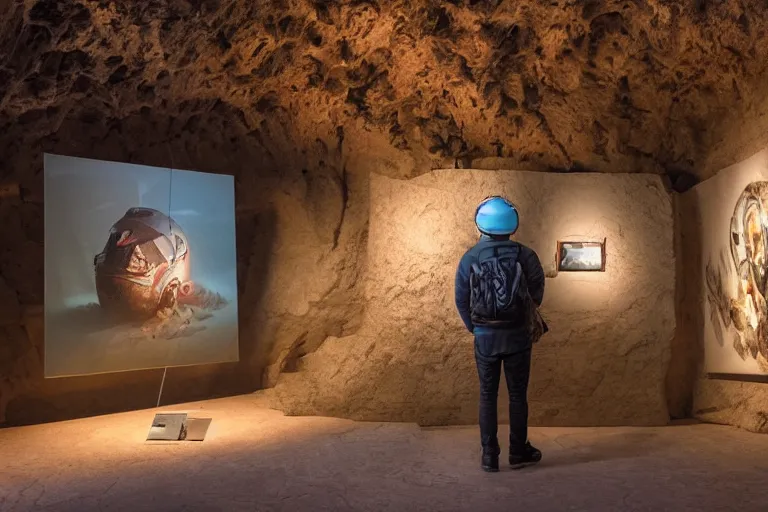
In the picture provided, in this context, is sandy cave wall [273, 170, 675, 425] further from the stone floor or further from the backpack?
the backpack

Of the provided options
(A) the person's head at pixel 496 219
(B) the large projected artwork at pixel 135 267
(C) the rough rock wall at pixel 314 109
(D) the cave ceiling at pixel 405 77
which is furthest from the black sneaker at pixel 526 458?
(D) the cave ceiling at pixel 405 77

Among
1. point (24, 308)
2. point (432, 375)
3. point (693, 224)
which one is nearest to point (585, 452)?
point (432, 375)

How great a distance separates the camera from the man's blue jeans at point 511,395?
4742mm

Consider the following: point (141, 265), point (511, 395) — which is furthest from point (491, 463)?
point (141, 265)

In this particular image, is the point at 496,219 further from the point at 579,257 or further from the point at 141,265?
the point at 141,265

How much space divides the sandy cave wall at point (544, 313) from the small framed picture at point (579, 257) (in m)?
0.07

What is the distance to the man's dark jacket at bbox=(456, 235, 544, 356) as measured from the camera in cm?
472

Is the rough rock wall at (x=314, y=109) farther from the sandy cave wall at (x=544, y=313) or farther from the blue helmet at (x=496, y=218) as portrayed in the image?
the blue helmet at (x=496, y=218)

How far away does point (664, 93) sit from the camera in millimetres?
6734

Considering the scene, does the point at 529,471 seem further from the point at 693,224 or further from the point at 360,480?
the point at 693,224

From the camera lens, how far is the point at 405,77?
22.1 feet

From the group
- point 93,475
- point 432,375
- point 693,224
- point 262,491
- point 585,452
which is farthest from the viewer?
point 693,224

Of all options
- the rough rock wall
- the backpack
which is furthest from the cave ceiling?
the backpack

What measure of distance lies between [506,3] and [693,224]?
2941 mm
